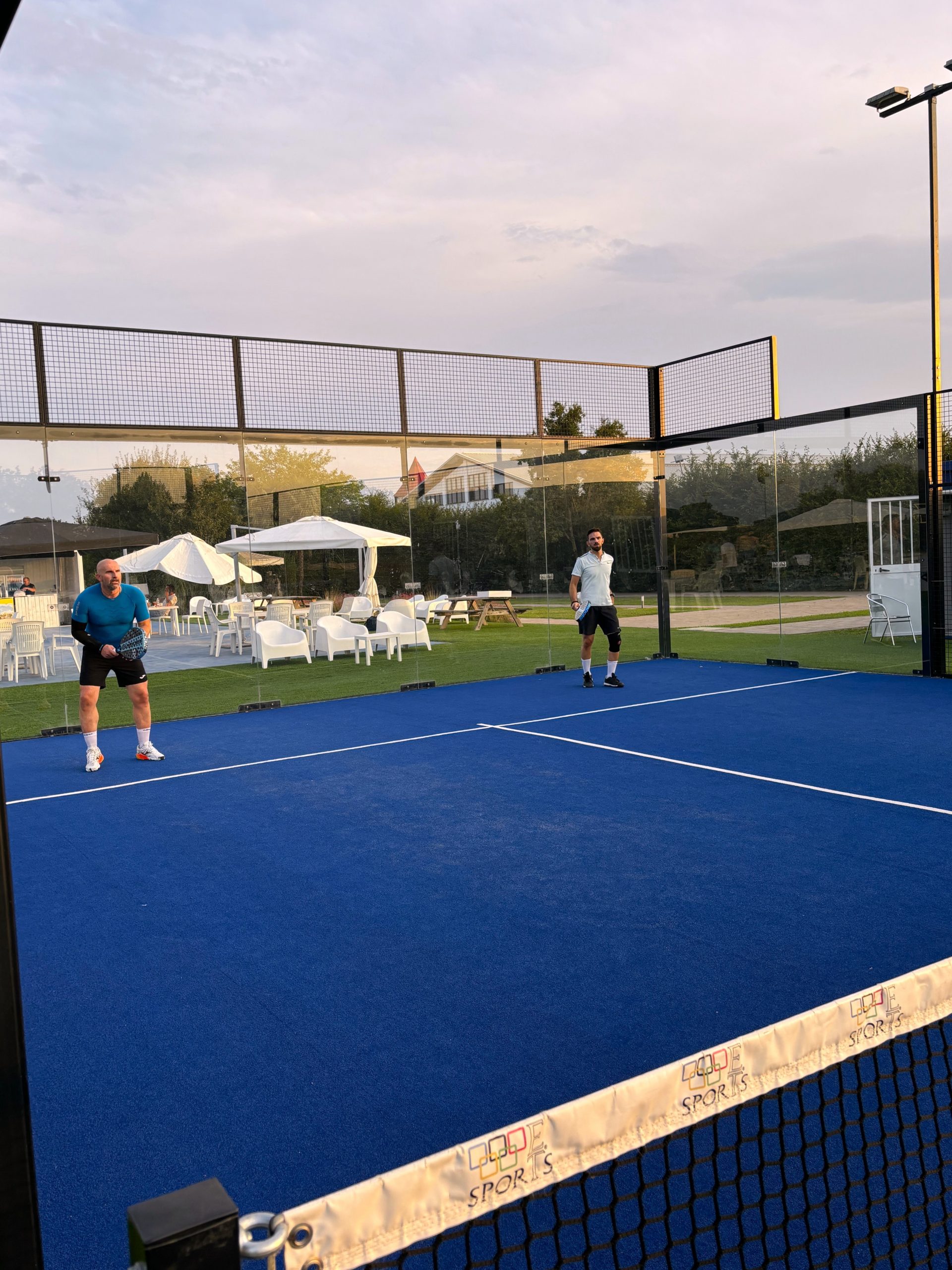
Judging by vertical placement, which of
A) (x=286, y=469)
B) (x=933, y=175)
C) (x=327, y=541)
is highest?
(x=933, y=175)

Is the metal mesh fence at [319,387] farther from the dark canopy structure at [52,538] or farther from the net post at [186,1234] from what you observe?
the net post at [186,1234]

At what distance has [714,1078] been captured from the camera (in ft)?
5.49

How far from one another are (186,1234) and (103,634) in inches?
326

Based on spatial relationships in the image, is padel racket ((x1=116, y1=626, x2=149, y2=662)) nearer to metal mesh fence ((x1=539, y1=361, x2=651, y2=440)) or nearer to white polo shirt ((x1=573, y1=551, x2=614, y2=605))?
white polo shirt ((x1=573, y1=551, x2=614, y2=605))

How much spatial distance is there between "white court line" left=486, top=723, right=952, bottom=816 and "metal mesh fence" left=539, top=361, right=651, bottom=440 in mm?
6723

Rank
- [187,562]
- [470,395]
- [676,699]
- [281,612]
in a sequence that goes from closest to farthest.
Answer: [676,699] → [187,562] → [281,612] → [470,395]

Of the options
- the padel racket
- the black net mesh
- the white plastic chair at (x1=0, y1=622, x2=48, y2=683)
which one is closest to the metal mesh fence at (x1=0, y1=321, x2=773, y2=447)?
the white plastic chair at (x1=0, y1=622, x2=48, y2=683)

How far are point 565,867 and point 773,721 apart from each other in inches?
195

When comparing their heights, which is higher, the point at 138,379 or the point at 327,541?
the point at 138,379

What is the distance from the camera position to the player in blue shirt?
8.80 meters

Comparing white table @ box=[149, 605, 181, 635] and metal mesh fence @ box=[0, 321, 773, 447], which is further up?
metal mesh fence @ box=[0, 321, 773, 447]

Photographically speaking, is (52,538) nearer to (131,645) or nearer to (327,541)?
(131,645)

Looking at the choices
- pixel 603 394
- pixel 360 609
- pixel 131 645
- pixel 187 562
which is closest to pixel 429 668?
pixel 360 609

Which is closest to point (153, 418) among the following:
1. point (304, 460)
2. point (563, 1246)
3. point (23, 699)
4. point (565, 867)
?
point (304, 460)
